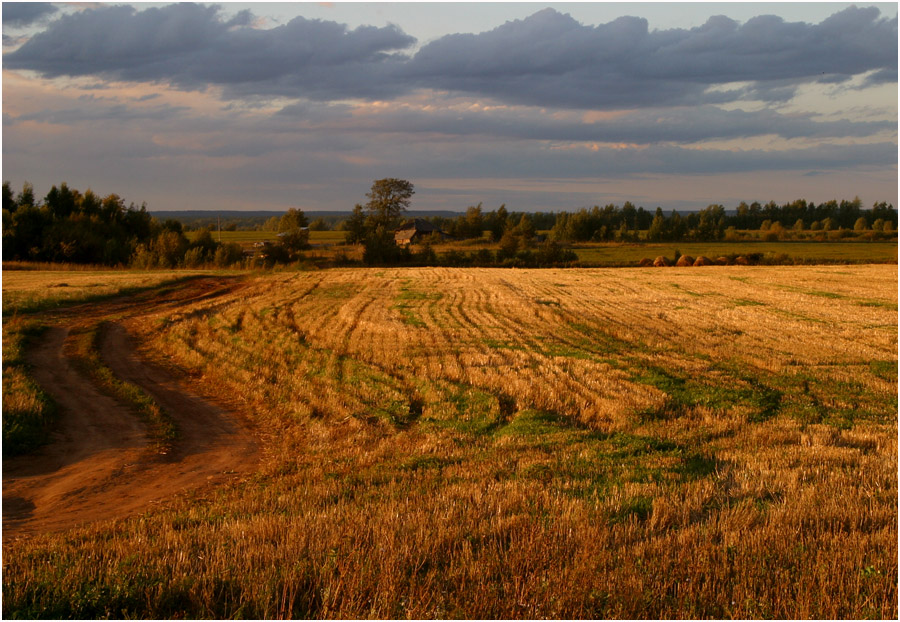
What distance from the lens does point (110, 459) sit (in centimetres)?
→ 973

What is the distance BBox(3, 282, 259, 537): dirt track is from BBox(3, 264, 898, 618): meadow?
0.64 meters

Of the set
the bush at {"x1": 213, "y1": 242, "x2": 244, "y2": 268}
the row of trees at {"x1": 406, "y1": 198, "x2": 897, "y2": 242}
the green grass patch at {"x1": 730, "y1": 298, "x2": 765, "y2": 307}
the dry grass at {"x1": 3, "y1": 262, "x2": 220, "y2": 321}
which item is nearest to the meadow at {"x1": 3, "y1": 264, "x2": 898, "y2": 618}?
the green grass patch at {"x1": 730, "y1": 298, "x2": 765, "y2": 307}

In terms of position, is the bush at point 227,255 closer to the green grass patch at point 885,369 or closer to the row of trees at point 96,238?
the row of trees at point 96,238

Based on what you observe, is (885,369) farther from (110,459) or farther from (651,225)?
(651,225)

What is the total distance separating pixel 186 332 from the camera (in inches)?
816

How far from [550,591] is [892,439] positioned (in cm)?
698

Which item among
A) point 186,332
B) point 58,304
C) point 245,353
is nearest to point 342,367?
point 245,353

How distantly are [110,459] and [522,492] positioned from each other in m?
6.30

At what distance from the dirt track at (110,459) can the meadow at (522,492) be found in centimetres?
64

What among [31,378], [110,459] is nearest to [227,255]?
[31,378]

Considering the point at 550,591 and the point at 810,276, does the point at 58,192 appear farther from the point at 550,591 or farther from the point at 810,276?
the point at 550,591

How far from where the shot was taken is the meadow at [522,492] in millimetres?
4590

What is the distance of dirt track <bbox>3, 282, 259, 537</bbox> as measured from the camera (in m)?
7.96

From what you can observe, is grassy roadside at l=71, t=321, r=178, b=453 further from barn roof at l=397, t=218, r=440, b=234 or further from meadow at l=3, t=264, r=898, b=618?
barn roof at l=397, t=218, r=440, b=234
